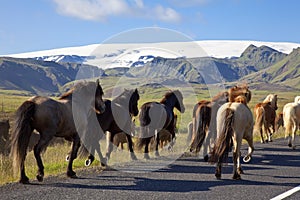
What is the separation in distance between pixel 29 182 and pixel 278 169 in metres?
7.05

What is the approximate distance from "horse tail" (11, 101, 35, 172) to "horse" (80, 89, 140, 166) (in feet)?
10.0

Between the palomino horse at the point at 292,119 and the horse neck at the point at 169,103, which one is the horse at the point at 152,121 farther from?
the palomino horse at the point at 292,119

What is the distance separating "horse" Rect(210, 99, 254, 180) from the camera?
1034 cm

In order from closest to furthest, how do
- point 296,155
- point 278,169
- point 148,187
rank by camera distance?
point 148,187 → point 278,169 → point 296,155

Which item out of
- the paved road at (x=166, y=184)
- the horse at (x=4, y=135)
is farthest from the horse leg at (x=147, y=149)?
the horse at (x=4, y=135)

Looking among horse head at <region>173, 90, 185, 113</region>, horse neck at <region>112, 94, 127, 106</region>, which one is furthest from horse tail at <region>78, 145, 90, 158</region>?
horse head at <region>173, 90, 185, 113</region>

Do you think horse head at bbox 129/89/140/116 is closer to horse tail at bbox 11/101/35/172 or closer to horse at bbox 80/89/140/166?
horse at bbox 80/89/140/166

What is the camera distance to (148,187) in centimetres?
928

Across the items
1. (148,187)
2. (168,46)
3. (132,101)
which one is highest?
(168,46)

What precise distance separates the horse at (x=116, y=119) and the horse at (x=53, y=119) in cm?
90

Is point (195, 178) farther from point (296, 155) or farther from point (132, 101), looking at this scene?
point (296, 155)

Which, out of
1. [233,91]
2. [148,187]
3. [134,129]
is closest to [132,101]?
[134,129]

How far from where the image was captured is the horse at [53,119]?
927 cm

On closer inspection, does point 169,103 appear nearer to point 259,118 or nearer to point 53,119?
point 259,118
